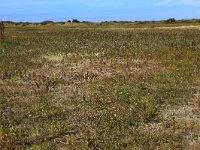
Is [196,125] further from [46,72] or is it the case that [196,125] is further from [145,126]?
[46,72]

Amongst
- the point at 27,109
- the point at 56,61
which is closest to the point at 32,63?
the point at 56,61

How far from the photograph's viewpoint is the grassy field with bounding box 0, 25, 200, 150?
1392 centimetres

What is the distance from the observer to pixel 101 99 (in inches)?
749

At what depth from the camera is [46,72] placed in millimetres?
26719

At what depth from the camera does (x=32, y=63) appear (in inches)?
1179

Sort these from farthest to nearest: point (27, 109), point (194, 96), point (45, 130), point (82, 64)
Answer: point (82, 64), point (194, 96), point (27, 109), point (45, 130)

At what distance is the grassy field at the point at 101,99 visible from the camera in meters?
13.9

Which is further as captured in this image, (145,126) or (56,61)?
(56,61)

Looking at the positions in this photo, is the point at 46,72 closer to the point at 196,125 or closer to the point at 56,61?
the point at 56,61

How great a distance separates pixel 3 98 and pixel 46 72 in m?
7.05

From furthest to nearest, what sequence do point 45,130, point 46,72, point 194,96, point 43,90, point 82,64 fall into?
1. point 82,64
2. point 46,72
3. point 43,90
4. point 194,96
5. point 45,130

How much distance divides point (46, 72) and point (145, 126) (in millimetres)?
12448

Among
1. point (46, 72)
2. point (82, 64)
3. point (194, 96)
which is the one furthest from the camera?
point (82, 64)

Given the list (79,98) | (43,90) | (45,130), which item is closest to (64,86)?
(43,90)
